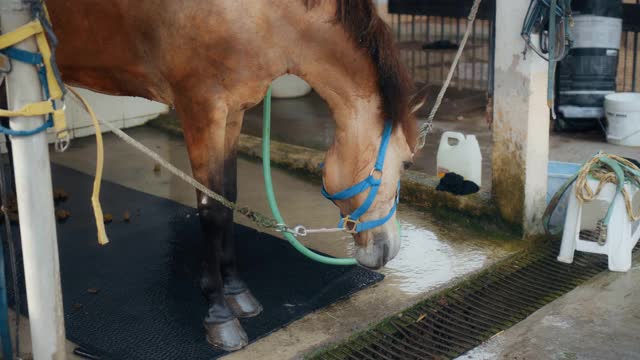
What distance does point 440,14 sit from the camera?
373 inches

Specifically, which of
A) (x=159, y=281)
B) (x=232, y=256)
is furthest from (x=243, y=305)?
(x=159, y=281)

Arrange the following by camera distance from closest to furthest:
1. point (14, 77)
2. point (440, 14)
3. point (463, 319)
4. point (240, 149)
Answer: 1. point (14, 77)
2. point (463, 319)
3. point (240, 149)
4. point (440, 14)

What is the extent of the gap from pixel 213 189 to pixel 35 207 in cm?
108

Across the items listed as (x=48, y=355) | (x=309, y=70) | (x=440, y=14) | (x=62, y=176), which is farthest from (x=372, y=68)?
(x=440, y=14)

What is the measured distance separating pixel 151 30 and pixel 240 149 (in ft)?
10.8

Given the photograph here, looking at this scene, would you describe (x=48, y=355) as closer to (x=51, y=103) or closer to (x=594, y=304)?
(x=51, y=103)

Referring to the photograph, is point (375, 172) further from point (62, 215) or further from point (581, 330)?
point (62, 215)

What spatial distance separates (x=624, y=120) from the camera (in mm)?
Answer: 6645

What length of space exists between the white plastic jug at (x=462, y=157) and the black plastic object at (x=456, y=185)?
2.0 inches

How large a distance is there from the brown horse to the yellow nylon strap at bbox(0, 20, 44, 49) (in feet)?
2.92

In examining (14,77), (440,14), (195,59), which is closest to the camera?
(14,77)

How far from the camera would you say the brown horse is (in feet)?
11.1

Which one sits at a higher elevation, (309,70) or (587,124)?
(309,70)

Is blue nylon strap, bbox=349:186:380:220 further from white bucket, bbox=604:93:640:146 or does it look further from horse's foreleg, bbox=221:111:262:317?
white bucket, bbox=604:93:640:146
